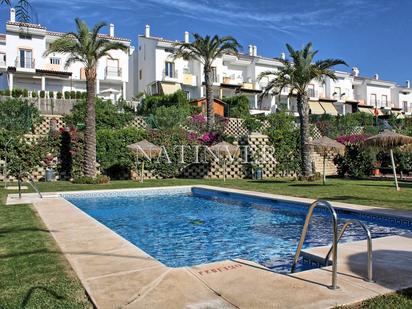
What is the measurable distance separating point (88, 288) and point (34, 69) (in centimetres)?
3747

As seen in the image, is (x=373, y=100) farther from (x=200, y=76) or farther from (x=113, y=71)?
(x=113, y=71)

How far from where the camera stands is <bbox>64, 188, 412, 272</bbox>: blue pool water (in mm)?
7082

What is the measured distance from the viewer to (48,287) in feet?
13.5

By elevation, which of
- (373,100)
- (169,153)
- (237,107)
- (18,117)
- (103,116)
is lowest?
(169,153)

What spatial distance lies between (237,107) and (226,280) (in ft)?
107

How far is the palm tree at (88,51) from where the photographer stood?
1816 centimetres

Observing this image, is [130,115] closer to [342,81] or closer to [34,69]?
[34,69]

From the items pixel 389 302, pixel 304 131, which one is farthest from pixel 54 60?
pixel 389 302

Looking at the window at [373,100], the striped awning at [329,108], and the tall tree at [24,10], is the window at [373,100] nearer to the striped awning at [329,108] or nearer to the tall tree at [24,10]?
the striped awning at [329,108]

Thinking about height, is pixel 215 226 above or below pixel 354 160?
below

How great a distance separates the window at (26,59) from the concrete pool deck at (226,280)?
1447 inches

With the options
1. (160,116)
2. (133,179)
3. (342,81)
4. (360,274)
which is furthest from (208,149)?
(342,81)

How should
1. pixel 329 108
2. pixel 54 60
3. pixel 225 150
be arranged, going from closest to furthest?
pixel 225 150 < pixel 54 60 < pixel 329 108

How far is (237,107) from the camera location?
36.2 metres
